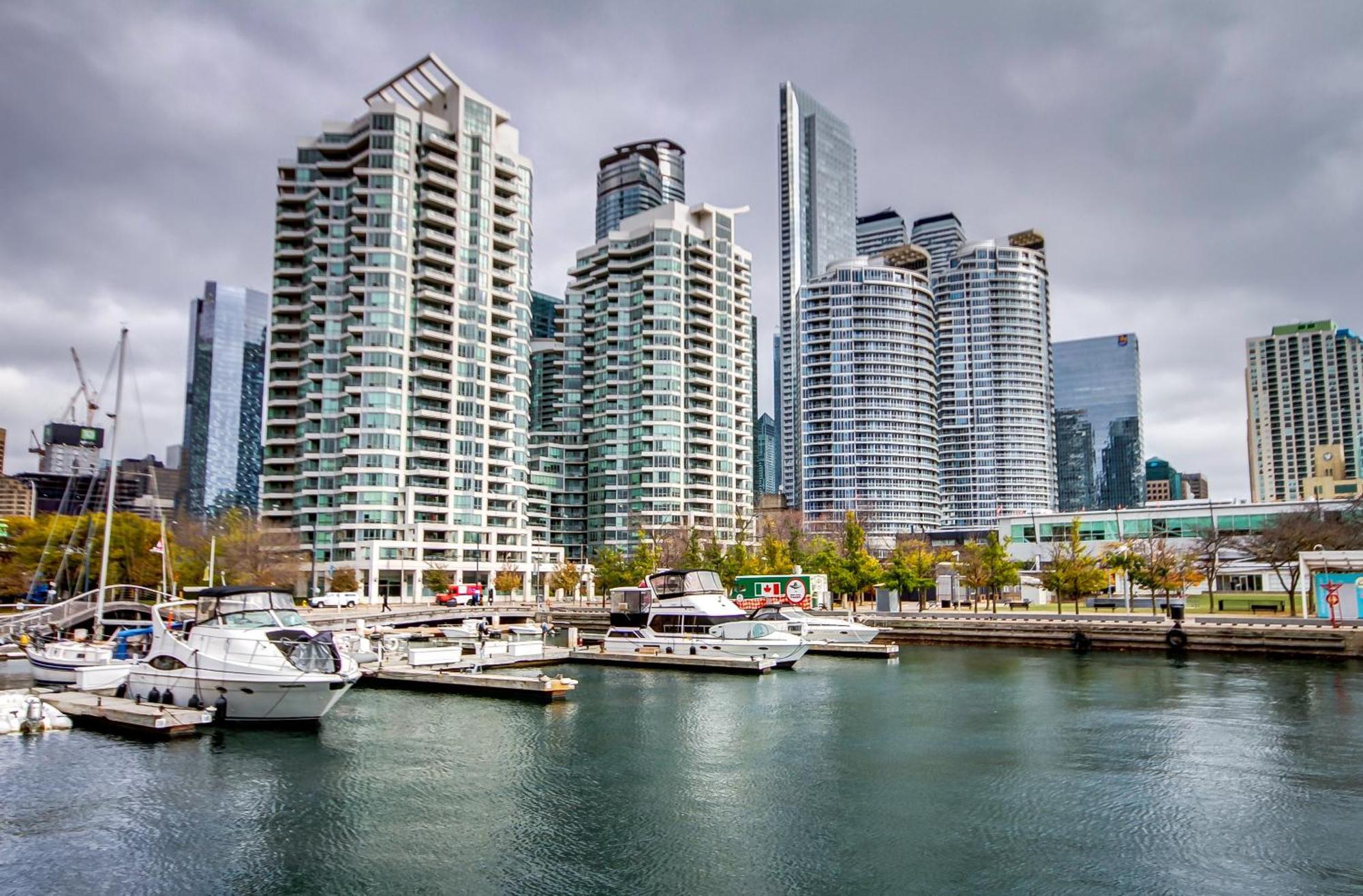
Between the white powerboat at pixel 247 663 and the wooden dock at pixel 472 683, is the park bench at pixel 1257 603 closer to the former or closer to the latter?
the wooden dock at pixel 472 683

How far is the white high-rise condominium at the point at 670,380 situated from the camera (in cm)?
17162

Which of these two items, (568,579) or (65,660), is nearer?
(65,660)

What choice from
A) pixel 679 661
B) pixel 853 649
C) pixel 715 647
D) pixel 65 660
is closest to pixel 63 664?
pixel 65 660

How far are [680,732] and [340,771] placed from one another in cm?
1425

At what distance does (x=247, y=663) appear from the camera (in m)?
39.6

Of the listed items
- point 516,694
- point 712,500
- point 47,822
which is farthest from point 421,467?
point 47,822

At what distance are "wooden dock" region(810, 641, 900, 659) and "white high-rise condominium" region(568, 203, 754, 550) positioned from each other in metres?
94.2

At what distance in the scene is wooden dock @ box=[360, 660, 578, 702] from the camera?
49219 millimetres

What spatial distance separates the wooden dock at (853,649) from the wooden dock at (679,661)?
995 centimetres

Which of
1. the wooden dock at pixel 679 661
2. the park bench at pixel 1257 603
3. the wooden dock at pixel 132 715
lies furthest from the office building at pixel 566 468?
the wooden dock at pixel 132 715

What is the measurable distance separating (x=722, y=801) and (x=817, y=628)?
1863 inches

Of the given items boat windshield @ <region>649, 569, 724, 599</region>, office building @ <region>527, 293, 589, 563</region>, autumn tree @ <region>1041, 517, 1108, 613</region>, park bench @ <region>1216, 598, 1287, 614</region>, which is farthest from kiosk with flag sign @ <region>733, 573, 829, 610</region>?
office building @ <region>527, 293, 589, 563</region>

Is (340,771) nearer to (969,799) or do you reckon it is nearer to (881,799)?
(881,799)

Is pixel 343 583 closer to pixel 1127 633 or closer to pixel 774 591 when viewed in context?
pixel 774 591
